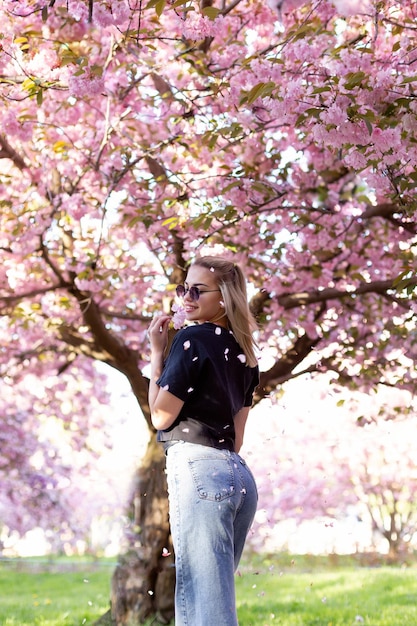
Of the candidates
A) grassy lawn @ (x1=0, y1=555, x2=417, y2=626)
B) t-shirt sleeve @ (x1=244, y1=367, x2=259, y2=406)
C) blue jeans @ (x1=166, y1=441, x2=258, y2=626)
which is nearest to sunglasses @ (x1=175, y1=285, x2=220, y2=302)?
t-shirt sleeve @ (x1=244, y1=367, x2=259, y2=406)

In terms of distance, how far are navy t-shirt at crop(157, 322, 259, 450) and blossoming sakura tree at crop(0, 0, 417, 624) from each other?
7.29ft

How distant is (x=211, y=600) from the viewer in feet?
9.01

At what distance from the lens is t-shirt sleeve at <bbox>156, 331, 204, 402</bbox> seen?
2.86 meters

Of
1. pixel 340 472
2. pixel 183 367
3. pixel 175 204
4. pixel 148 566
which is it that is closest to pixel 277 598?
pixel 148 566

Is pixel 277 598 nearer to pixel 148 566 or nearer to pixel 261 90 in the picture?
pixel 148 566

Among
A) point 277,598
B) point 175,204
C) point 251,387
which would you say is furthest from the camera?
point 277,598

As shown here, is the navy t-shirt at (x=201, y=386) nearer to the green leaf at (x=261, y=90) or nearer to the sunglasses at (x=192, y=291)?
Answer: the sunglasses at (x=192, y=291)

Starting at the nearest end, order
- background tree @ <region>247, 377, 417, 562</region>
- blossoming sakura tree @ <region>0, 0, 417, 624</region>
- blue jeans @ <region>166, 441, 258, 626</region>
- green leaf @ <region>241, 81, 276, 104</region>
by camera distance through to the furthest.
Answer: blue jeans @ <region>166, 441, 258, 626</region>
green leaf @ <region>241, 81, 276, 104</region>
blossoming sakura tree @ <region>0, 0, 417, 624</region>
background tree @ <region>247, 377, 417, 562</region>

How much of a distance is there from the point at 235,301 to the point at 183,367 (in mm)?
455

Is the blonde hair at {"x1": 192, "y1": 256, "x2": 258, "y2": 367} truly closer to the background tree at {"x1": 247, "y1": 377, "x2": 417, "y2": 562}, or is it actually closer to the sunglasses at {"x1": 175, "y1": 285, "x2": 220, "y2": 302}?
the sunglasses at {"x1": 175, "y1": 285, "x2": 220, "y2": 302}

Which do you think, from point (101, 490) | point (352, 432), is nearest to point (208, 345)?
point (352, 432)

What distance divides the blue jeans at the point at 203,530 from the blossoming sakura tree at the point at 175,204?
8.35 feet

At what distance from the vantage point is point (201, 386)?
9.66 feet

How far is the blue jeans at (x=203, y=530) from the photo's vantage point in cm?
276
